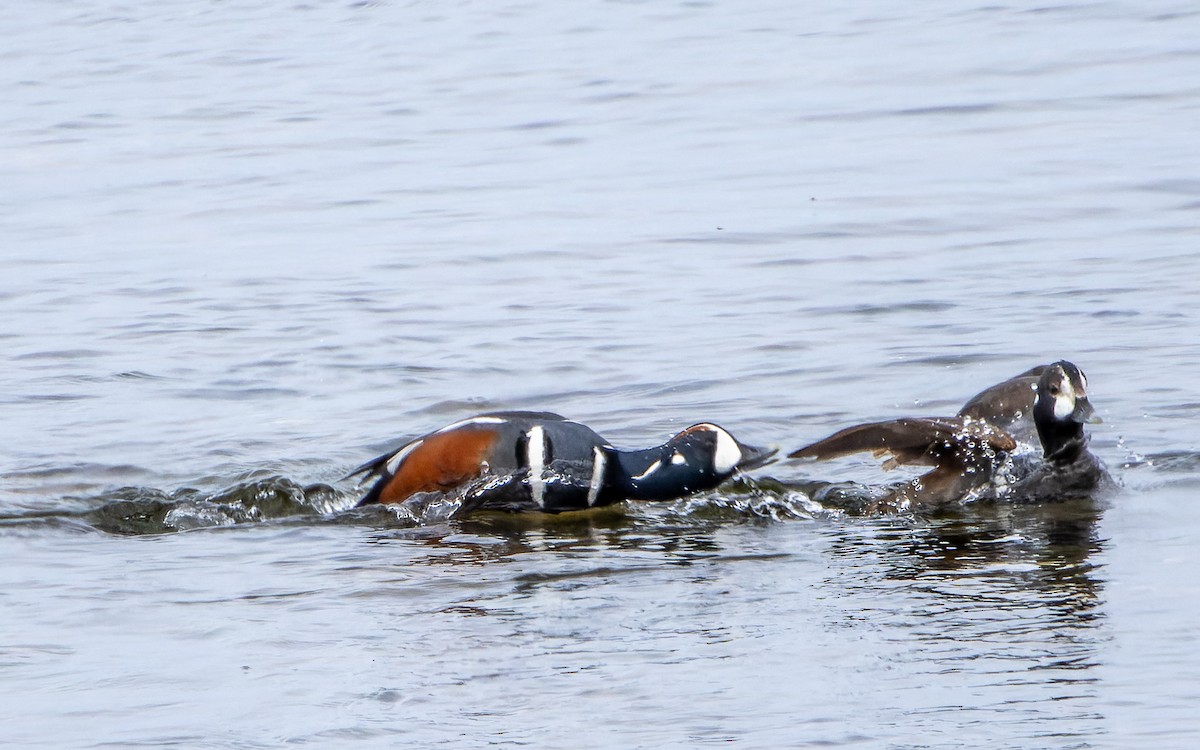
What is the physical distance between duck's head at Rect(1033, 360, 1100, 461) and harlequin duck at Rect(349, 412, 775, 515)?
3.49 ft

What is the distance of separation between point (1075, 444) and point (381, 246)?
729 centimetres

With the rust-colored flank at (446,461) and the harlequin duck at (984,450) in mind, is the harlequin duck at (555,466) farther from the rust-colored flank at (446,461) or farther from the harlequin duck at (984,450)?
the harlequin duck at (984,450)

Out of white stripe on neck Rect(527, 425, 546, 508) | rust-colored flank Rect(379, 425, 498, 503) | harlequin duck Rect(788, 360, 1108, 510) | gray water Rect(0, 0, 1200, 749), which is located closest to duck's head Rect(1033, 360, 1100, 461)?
harlequin duck Rect(788, 360, 1108, 510)

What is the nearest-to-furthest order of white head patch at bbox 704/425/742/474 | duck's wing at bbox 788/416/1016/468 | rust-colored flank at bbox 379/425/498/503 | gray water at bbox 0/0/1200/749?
gray water at bbox 0/0/1200/749 < duck's wing at bbox 788/416/1016/468 < white head patch at bbox 704/425/742/474 < rust-colored flank at bbox 379/425/498/503

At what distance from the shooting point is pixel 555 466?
7.03m

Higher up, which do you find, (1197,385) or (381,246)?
(381,246)

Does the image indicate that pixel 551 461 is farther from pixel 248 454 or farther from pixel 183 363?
pixel 183 363

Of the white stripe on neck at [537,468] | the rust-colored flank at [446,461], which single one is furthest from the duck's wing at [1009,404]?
the rust-colored flank at [446,461]

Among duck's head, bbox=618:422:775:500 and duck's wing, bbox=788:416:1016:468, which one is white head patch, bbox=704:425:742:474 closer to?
duck's head, bbox=618:422:775:500

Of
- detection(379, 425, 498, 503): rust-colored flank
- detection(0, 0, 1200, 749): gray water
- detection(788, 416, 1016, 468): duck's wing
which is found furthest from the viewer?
detection(379, 425, 498, 503): rust-colored flank

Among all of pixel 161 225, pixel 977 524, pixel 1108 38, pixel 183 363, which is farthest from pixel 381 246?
pixel 1108 38

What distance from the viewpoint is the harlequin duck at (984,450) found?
271 inches

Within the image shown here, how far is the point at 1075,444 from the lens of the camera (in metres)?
7.00

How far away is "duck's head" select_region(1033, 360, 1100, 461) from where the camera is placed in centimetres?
693
